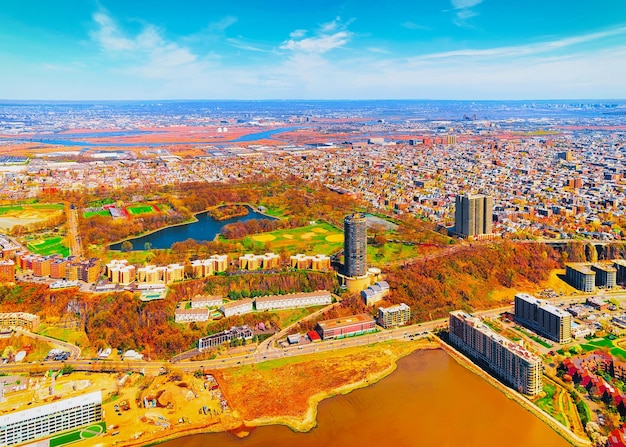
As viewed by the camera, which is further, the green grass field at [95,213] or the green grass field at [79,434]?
the green grass field at [95,213]

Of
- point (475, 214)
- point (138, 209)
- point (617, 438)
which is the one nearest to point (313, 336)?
point (617, 438)

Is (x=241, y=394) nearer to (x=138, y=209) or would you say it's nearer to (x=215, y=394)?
(x=215, y=394)

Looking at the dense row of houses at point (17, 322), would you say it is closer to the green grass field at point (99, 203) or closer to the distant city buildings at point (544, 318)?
the distant city buildings at point (544, 318)

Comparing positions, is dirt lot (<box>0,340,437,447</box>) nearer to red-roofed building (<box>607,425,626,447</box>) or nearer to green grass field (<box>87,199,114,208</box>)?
red-roofed building (<box>607,425,626,447</box>)

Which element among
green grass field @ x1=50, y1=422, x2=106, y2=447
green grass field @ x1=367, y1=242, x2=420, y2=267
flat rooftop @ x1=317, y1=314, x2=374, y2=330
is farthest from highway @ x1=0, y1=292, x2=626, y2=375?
green grass field @ x1=367, y1=242, x2=420, y2=267

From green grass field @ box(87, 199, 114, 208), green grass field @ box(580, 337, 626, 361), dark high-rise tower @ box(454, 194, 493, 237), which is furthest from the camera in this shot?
green grass field @ box(87, 199, 114, 208)

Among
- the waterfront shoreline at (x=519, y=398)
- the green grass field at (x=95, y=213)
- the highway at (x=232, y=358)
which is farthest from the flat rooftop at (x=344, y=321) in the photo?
the green grass field at (x=95, y=213)
